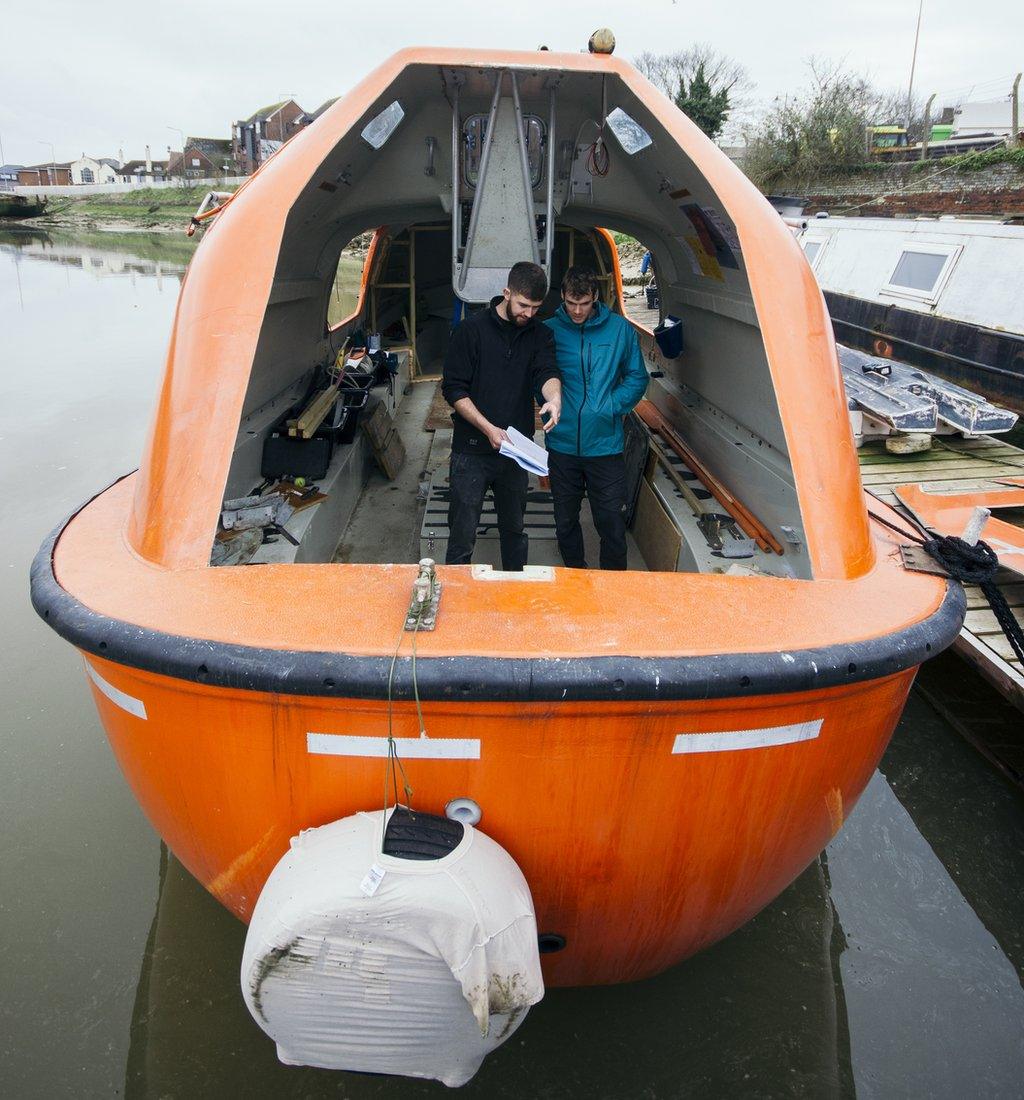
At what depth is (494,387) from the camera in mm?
3012

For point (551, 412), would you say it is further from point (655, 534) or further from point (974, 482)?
point (974, 482)

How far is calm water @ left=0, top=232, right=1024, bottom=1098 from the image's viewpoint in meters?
2.11

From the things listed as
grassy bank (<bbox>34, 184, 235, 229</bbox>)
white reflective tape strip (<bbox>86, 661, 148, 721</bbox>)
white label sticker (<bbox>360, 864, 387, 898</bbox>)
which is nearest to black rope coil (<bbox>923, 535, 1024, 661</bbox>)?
white label sticker (<bbox>360, 864, 387, 898</bbox>)

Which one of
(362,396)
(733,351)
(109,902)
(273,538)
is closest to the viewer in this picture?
(109,902)

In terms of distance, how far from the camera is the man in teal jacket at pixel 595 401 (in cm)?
316

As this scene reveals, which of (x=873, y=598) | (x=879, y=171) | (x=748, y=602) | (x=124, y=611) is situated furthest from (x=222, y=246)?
(x=879, y=171)

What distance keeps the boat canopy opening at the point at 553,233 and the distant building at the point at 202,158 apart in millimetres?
71902

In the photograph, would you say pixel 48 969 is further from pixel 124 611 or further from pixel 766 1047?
pixel 766 1047

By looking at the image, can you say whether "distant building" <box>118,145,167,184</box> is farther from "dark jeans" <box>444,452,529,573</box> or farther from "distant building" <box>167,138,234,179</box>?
"dark jeans" <box>444,452,529,573</box>

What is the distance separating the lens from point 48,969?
2.33 metres

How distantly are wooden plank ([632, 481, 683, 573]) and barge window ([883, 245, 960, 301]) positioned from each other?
5462 mm

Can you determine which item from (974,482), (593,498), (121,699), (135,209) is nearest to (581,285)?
(593,498)

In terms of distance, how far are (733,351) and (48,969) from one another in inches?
143

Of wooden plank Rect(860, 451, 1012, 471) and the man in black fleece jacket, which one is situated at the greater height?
the man in black fleece jacket
